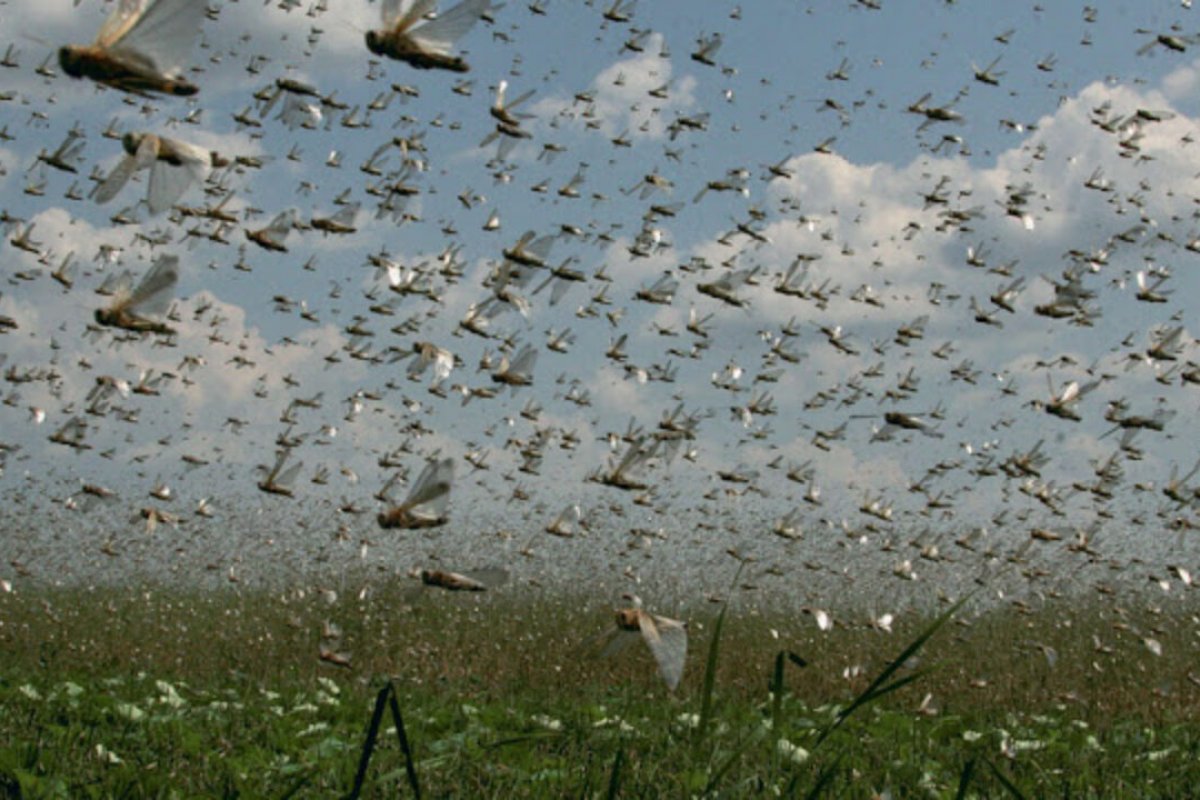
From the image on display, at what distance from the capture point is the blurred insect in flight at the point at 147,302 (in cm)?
292

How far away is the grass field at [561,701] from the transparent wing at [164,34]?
1.16m

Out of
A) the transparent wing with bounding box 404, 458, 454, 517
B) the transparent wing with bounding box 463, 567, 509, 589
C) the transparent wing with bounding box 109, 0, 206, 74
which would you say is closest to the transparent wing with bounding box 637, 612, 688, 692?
the transparent wing with bounding box 463, 567, 509, 589

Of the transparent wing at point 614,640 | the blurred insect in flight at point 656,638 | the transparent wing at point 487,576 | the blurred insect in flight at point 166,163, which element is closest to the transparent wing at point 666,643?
the blurred insect in flight at point 656,638

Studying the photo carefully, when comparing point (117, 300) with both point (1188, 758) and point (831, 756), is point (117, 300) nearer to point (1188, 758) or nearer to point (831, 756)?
point (831, 756)

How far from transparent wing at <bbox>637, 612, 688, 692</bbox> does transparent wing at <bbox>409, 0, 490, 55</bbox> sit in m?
1.57

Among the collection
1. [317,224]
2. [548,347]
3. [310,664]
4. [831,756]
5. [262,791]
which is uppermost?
[317,224]

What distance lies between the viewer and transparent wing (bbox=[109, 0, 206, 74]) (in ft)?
5.62

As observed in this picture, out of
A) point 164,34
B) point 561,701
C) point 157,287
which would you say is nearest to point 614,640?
point 164,34

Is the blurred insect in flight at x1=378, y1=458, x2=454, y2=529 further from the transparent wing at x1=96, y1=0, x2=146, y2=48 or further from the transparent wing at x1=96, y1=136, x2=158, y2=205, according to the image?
the transparent wing at x1=96, y1=0, x2=146, y2=48

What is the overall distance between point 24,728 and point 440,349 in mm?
2962

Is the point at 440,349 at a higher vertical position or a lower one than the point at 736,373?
higher

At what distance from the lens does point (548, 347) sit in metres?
7.75

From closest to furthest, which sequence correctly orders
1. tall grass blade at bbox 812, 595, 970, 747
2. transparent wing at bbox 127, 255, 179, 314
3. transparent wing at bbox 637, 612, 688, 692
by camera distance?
1. transparent wing at bbox 637, 612, 688, 692
2. tall grass blade at bbox 812, 595, 970, 747
3. transparent wing at bbox 127, 255, 179, 314

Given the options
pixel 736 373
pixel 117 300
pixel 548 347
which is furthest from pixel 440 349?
pixel 736 373
